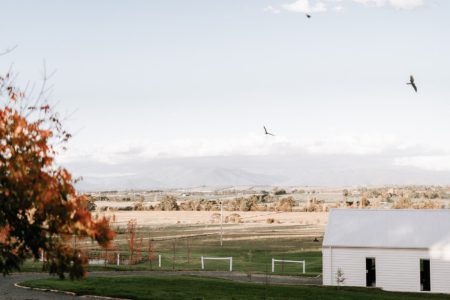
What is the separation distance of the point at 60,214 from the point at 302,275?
3068cm

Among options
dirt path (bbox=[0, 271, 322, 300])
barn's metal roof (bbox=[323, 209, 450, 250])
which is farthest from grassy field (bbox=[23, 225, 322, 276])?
barn's metal roof (bbox=[323, 209, 450, 250])

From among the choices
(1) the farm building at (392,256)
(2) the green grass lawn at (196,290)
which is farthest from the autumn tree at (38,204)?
(1) the farm building at (392,256)

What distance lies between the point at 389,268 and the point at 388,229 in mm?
2851

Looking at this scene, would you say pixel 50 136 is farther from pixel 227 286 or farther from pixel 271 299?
pixel 227 286

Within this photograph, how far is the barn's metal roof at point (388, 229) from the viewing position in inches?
1458

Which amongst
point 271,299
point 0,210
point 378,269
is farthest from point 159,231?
point 0,210

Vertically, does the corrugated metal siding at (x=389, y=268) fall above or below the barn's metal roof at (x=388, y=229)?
below

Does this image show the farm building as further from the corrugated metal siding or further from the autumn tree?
the autumn tree

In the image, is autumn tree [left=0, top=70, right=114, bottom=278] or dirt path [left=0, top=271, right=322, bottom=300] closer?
autumn tree [left=0, top=70, right=114, bottom=278]

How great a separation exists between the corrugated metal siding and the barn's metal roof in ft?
1.34

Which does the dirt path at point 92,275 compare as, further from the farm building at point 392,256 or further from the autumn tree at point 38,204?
the autumn tree at point 38,204

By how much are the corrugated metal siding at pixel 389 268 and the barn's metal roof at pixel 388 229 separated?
408 mm

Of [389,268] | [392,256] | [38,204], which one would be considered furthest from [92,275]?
[38,204]

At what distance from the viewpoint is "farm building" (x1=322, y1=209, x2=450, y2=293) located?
36.1 m
